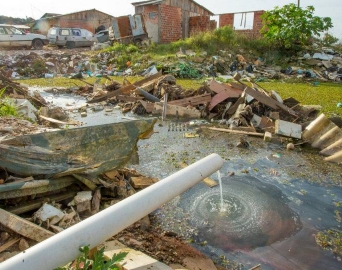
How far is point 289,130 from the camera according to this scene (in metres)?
6.39

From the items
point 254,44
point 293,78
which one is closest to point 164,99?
point 293,78

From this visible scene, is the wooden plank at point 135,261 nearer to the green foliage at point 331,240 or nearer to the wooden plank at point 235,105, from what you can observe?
the green foliage at point 331,240

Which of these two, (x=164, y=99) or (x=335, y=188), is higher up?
(x=164, y=99)

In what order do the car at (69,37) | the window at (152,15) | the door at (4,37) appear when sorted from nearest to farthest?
1. the door at (4,37)
2. the window at (152,15)
3. the car at (69,37)

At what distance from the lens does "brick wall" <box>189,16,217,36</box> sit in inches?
931

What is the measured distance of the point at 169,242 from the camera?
304cm

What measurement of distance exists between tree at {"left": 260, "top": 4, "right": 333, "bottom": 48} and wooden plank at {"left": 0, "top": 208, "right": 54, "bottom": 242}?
60.2ft

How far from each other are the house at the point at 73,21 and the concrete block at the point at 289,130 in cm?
3443

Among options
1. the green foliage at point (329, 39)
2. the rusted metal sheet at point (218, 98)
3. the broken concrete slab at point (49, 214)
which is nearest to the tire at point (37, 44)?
the rusted metal sheet at point (218, 98)

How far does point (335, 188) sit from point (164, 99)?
550 centimetres

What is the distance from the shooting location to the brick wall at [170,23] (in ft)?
73.6

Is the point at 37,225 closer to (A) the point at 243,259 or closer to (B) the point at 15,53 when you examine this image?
(A) the point at 243,259

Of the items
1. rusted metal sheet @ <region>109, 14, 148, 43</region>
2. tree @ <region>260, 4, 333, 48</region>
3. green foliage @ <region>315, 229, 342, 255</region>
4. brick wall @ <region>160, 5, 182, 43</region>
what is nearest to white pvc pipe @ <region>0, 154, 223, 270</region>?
green foliage @ <region>315, 229, 342, 255</region>

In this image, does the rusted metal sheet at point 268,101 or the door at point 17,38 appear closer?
the rusted metal sheet at point 268,101
